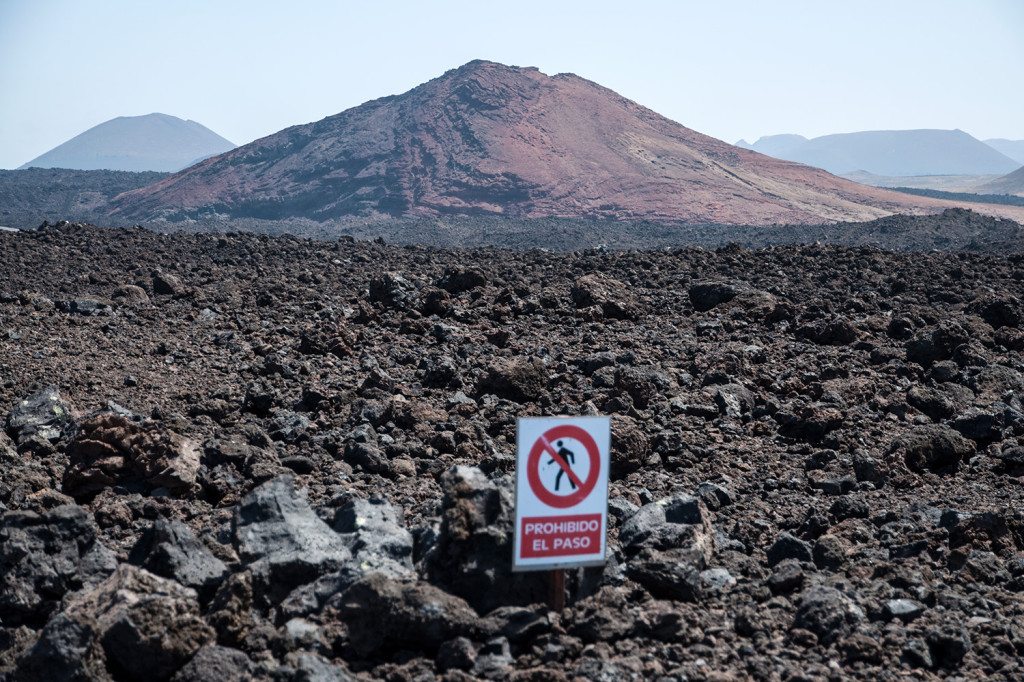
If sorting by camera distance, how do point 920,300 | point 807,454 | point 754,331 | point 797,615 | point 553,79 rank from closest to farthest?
point 797,615 < point 807,454 < point 754,331 < point 920,300 < point 553,79

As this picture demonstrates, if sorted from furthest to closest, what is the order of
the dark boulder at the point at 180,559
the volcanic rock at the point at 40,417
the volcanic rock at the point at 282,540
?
the volcanic rock at the point at 40,417 < the volcanic rock at the point at 282,540 < the dark boulder at the point at 180,559

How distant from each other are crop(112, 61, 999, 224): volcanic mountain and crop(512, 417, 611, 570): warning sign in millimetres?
46023

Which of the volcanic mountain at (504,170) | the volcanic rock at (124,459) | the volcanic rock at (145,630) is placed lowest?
the volcanic rock at (145,630)

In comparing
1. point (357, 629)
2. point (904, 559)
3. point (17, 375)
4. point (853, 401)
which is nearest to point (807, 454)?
point (853, 401)

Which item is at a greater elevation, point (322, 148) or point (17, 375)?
point (322, 148)

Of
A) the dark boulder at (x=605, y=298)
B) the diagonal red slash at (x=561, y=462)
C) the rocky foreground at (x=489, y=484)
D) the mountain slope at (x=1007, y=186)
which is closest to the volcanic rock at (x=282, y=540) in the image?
the rocky foreground at (x=489, y=484)

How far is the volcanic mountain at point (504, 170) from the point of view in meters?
52.5

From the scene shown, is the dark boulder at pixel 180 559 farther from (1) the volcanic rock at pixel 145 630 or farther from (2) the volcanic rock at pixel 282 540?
(1) the volcanic rock at pixel 145 630

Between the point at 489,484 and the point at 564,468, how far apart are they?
25.4 inches

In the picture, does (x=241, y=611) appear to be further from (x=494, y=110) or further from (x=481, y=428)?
(x=494, y=110)

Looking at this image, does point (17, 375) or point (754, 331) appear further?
point (754, 331)

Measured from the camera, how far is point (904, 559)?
472 cm

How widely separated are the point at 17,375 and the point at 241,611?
4490mm

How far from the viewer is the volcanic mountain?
52469 mm
